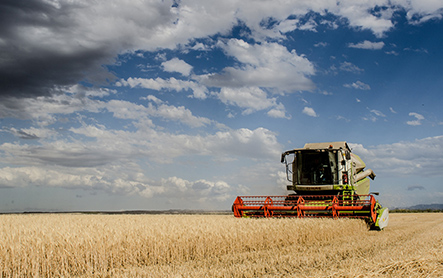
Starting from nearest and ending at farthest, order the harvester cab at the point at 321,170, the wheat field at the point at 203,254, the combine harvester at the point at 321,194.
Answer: the wheat field at the point at 203,254, the combine harvester at the point at 321,194, the harvester cab at the point at 321,170

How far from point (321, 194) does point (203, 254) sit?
742 centimetres

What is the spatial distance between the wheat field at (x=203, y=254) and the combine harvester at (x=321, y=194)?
2725 millimetres

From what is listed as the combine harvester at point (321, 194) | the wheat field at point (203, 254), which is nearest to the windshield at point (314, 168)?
the combine harvester at point (321, 194)

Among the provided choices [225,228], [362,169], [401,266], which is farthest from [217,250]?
[362,169]

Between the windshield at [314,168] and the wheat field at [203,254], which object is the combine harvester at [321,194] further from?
the wheat field at [203,254]

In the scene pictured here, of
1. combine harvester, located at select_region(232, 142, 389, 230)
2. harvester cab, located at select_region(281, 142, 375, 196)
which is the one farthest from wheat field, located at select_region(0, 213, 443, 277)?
harvester cab, located at select_region(281, 142, 375, 196)

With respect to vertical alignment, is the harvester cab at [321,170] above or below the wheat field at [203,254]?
above

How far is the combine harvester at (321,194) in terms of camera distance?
37.1 ft

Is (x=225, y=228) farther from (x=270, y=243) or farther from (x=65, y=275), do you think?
(x=65, y=275)

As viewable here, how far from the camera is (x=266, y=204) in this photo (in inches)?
474

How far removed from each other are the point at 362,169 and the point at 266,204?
656cm

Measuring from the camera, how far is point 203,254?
6891mm

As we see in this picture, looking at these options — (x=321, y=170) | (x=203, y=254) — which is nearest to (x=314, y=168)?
(x=321, y=170)

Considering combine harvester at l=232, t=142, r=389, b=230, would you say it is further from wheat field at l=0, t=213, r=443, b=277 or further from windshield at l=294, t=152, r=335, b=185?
wheat field at l=0, t=213, r=443, b=277
